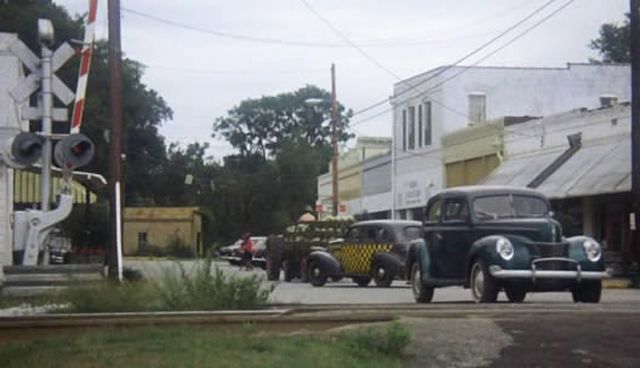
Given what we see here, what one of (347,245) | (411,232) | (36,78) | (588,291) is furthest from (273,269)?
(588,291)

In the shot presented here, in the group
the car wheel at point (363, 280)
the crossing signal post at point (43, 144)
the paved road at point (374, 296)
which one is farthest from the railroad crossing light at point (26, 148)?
the car wheel at point (363, 280)

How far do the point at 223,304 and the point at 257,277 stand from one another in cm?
89

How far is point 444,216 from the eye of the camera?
18.0 meters

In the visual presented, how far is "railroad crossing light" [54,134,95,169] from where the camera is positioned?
52.3 feet

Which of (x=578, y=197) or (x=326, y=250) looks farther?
(x=578, y=197)

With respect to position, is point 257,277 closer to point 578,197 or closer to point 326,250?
point 326,250

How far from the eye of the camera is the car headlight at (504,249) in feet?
51.5

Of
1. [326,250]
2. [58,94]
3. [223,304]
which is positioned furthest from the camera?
[326,250]

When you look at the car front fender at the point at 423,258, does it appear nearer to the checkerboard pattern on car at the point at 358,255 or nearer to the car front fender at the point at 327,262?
the checkerboard pattern on car at the point at 358,255

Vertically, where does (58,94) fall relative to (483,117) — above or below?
below

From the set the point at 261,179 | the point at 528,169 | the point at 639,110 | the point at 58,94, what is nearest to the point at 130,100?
the point at 261,179

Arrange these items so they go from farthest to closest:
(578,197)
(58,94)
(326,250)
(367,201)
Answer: (367,201) < (578,197) < (326,250) < (58,94)

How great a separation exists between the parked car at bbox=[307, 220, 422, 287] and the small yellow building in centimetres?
5220

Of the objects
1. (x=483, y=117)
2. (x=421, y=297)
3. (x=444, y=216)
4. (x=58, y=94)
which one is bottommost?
(x=421, y=297)
